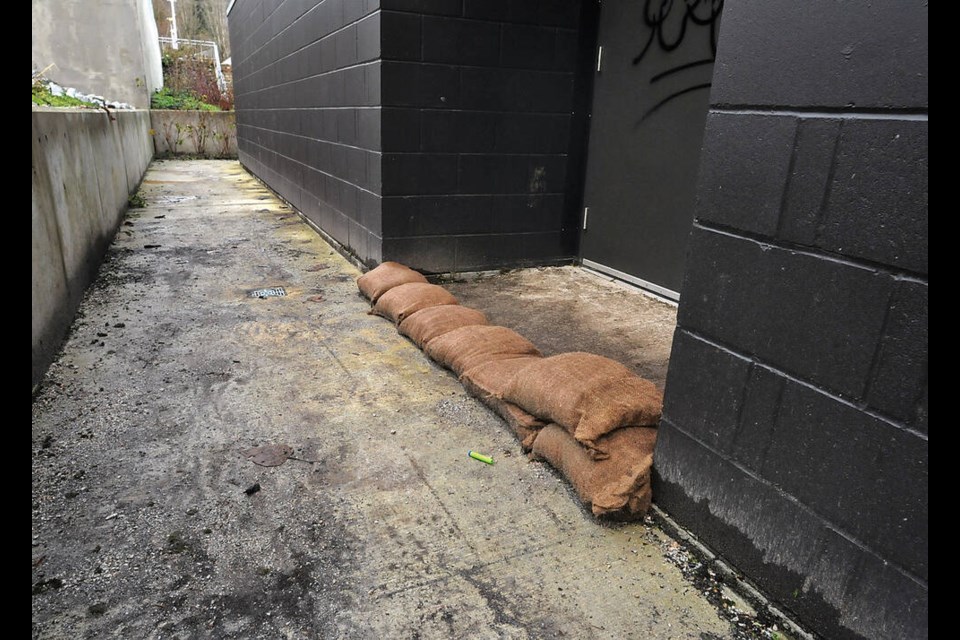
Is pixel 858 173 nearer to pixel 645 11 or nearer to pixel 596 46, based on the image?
pixel 645 11

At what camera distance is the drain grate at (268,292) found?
4.61 metres

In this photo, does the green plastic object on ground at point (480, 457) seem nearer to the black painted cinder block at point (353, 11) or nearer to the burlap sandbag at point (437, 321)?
the burlap sandbag at point (437, 321)

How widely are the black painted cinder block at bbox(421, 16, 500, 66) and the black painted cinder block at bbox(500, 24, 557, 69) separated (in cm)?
8

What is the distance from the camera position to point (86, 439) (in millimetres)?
2473

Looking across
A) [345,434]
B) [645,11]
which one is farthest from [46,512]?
[645,11]

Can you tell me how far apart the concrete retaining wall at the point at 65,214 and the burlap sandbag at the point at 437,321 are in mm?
1957

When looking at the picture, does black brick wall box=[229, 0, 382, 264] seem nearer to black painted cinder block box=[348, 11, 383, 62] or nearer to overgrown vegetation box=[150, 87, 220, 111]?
black painted cinder block box=[348, 11, 383, 62]

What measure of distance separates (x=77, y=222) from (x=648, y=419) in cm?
436

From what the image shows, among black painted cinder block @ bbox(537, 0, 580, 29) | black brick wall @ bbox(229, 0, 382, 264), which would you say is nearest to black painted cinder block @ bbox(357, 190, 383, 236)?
black brick wall @ bbox(229, 0, 382, 264)

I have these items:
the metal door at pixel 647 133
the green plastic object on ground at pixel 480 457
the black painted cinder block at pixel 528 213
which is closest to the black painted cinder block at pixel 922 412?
the green plastic object on ground at pixel 480 457

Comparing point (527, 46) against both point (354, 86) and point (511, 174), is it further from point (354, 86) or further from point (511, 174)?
point (354, 86)

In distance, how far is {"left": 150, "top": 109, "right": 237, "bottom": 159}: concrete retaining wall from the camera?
52.4 feet

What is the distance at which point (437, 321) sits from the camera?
350 cm

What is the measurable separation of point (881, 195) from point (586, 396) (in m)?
1.18
